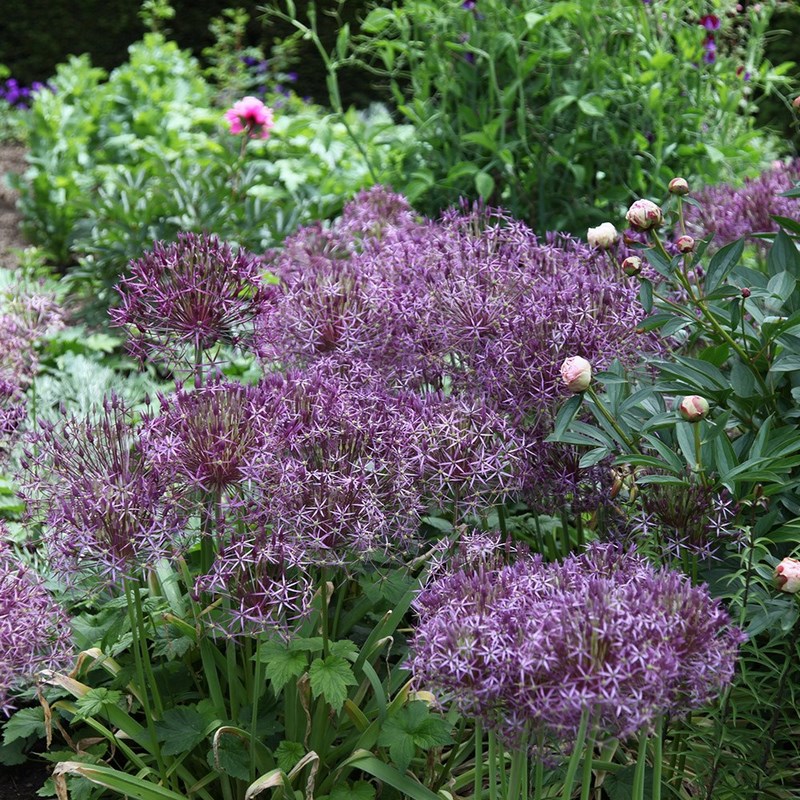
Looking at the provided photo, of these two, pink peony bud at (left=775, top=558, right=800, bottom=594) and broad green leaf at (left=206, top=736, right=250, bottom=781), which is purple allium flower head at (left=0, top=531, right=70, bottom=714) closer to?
broad green leaf at (left=206, top=736, right=250, bottom=781)

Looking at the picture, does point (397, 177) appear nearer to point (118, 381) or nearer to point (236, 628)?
point (118, 381)

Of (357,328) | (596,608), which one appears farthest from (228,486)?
(596,608)

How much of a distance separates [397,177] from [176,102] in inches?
133

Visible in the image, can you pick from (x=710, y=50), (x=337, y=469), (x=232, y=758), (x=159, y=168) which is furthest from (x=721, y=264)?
(x=159, y=168)

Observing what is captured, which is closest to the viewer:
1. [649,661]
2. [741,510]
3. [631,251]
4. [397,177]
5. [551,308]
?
[649,661]

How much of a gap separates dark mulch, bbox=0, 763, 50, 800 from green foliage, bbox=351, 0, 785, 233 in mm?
2652

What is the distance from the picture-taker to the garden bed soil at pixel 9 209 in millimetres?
6840

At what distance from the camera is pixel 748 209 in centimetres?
360

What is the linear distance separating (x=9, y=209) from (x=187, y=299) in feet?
21.0

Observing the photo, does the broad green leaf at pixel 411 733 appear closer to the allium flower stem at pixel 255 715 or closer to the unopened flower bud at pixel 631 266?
the allium flower stem at pixel 255 715

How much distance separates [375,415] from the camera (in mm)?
2064

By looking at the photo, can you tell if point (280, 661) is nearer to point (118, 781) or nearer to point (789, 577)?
point (118, 781)

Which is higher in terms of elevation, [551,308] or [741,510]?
[551,308]

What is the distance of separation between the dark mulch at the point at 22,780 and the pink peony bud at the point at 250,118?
4.07 m
